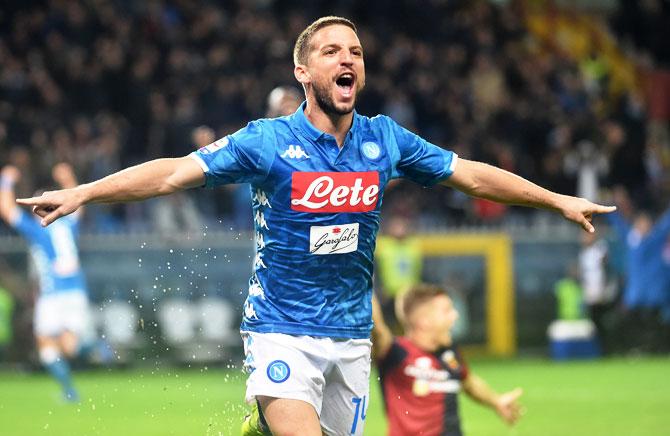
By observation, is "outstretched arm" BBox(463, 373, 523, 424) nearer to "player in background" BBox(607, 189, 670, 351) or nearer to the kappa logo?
the kappa logo

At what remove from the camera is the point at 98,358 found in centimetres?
1706

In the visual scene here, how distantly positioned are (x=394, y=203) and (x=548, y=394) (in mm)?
5709

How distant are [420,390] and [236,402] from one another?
5962 millimetres

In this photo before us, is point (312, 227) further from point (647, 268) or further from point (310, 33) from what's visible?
point (647, 268)

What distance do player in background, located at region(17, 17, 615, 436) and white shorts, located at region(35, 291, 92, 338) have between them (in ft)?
29.8

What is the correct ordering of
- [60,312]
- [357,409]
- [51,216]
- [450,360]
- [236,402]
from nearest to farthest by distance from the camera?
[51,216] < [357,409] < [450,360] < [236,402] < [60,312]

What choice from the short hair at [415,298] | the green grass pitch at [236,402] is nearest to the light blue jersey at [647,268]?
the green grass pitch at [236,402]

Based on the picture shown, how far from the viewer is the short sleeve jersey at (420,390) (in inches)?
305

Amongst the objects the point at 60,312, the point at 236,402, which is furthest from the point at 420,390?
the point at 60,312

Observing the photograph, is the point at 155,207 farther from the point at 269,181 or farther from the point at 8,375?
the point at 269,181

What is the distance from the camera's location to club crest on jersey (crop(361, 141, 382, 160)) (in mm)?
5977

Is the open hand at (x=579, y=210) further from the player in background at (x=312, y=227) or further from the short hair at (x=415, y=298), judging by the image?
the short hair at (x=415, y=298)

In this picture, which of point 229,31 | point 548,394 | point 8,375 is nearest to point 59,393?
point 8,375

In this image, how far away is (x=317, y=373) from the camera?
5.85m
